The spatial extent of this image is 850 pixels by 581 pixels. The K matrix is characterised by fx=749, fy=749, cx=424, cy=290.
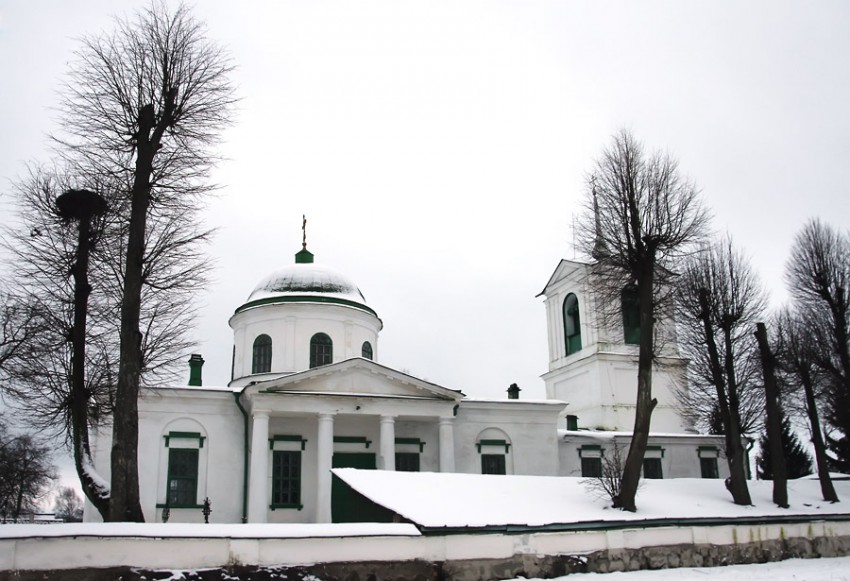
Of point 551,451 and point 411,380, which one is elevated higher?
point 411,380

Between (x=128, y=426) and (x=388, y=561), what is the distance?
5.84 m

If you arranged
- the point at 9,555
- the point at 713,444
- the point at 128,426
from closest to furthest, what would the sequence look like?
the point at 9,555
the point at 128,426
the point at 713,444

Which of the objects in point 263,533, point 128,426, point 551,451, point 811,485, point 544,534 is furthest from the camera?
point 551,451

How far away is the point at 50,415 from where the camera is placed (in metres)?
16.9

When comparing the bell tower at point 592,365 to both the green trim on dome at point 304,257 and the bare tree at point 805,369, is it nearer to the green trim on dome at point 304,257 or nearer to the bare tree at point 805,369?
the bare tree at point 805,369

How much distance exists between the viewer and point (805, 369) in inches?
835

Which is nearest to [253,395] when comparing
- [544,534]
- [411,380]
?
[411,380]

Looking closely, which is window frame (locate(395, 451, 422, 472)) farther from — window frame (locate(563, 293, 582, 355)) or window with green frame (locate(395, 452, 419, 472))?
window frame (locate(563, 293, 582, 355))

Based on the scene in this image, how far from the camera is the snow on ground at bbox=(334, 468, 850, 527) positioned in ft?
40.0

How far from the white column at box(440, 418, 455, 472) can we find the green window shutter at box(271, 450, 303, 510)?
472 cm

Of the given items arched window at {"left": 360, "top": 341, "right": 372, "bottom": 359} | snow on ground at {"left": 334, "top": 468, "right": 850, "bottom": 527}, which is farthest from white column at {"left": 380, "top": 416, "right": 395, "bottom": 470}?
snow on ground at {"left": 334, "top": 468, "right": 850, "bottom": 527}

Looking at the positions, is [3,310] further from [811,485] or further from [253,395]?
[811,485]

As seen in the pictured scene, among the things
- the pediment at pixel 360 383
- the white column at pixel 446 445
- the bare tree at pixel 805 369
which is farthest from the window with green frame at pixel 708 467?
the pediment at pixel 360 383

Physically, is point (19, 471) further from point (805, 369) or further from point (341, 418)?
point (805, 369)
